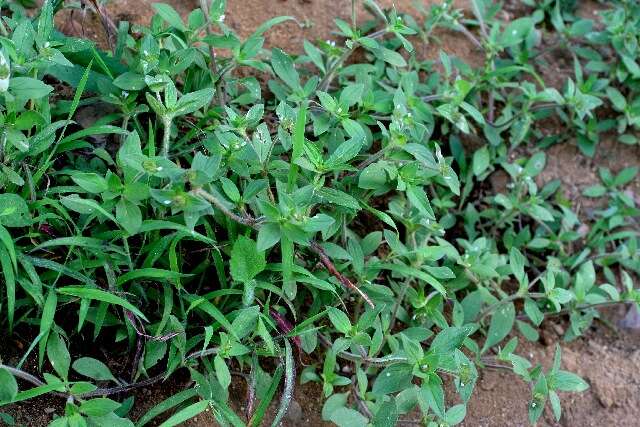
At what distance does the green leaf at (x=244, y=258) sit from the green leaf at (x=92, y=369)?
43 cm

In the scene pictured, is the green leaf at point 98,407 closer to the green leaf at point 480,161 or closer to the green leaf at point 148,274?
the green leaf at point 148,274

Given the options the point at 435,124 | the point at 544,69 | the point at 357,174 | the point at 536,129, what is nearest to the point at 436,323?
the point at 357,174

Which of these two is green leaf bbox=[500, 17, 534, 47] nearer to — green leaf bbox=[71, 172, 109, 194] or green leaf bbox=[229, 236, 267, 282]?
green leaf bbox=[229, 236, 267, 282]

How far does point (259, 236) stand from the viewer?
201cm

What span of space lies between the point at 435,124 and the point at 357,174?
751 millimetres

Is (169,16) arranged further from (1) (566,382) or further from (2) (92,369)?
(1) (566,382)

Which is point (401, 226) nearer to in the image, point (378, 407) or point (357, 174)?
point (357, 174)

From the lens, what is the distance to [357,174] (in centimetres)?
241

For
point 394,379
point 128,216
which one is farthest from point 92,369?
point 394,379

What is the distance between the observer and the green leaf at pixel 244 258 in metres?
2.14

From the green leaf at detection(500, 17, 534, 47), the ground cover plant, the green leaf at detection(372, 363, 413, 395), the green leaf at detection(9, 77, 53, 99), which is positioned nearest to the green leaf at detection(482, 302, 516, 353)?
the ground cover plant

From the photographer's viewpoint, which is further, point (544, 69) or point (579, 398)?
point (544, 69)

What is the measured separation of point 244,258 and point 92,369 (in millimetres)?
499

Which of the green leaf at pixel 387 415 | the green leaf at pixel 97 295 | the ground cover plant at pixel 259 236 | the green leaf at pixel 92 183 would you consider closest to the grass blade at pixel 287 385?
the ground cover plant at pixel 259 236
